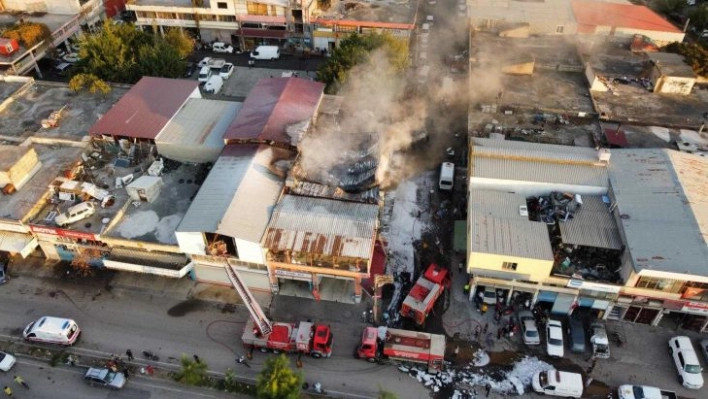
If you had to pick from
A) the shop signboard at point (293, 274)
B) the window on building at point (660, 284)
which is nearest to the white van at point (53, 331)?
the shop signboard at point (293, 274)

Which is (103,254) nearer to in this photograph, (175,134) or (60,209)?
(60,209)

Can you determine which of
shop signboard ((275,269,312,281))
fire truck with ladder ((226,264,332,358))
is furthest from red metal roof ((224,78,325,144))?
fire truck with ladder ((226,264,332,358))

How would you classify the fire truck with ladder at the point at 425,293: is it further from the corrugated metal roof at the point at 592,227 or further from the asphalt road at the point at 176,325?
the corrugated metal roof at the point at 592,227

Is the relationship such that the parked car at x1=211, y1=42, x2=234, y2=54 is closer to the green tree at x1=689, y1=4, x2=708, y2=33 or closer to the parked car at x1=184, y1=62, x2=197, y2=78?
the parked car at x1=184, y1=62, x2=197, y2=78

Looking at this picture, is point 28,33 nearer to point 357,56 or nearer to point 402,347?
point 357,56

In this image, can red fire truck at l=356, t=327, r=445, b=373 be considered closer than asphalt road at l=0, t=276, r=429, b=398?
Yes

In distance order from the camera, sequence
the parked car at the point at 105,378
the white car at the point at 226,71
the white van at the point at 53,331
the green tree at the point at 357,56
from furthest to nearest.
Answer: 1. the white car at the point at 226,71
2. the green tree at the point at 357,56
3. the white van at the point at 53,331
4. the parked car at the point at 105,378

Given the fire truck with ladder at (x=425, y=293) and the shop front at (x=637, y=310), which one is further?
the fire truck with ladder at (x=425, y=293)

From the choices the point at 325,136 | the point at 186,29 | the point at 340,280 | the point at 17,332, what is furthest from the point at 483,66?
the point at 17,332
